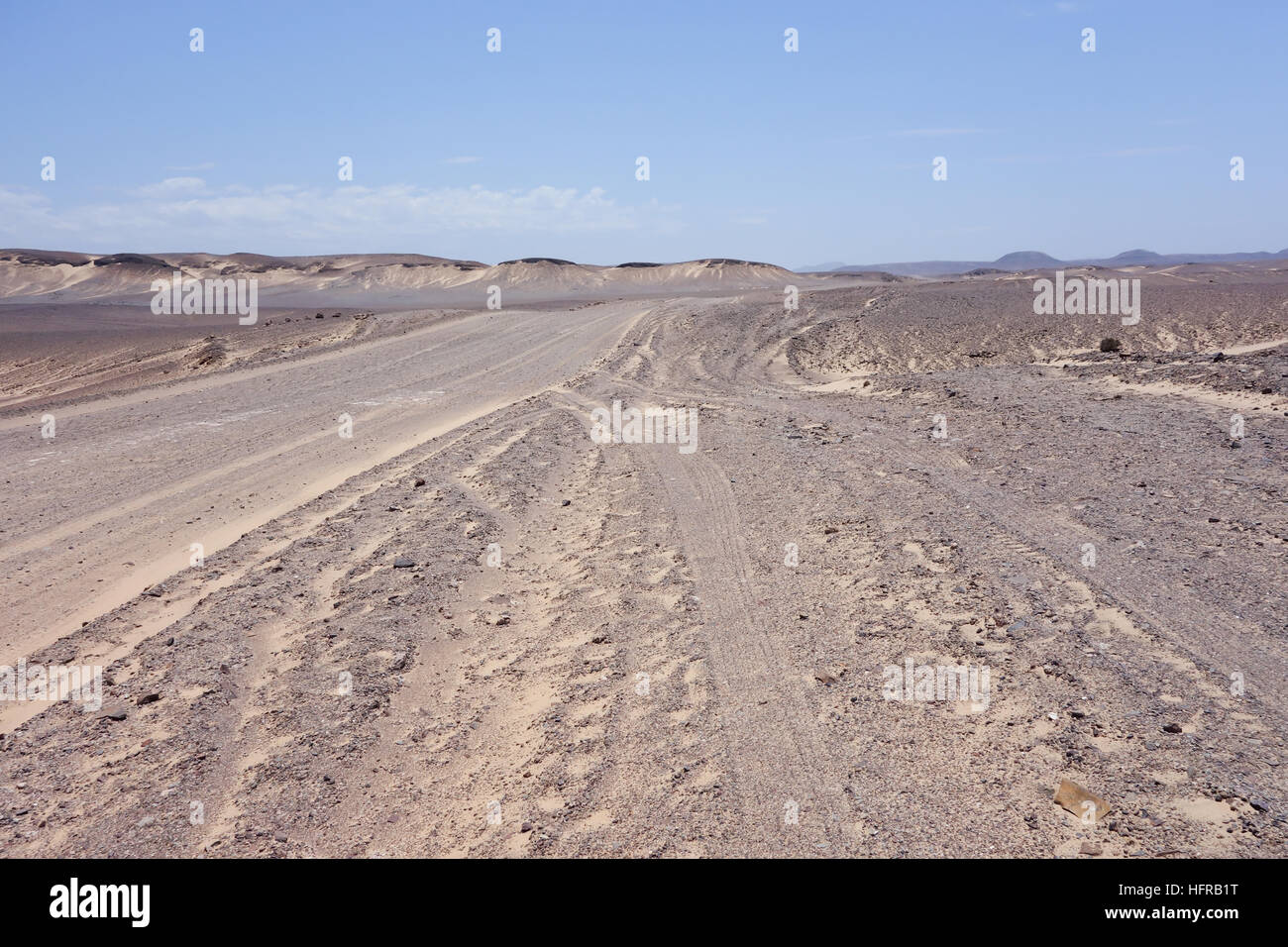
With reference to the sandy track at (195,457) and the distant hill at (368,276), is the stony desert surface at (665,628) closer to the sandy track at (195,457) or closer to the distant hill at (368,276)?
the sandy track at (195,457)

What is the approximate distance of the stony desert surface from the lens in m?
4.15

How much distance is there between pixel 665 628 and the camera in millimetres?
6273

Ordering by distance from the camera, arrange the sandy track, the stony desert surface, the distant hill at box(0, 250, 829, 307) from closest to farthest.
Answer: the stony desert surface < the sandy track < the distant hill at box(0, 250, 829, 307)

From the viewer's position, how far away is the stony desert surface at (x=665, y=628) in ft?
13.6

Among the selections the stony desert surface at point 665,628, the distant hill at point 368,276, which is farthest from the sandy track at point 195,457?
the distant hill at point 368,276

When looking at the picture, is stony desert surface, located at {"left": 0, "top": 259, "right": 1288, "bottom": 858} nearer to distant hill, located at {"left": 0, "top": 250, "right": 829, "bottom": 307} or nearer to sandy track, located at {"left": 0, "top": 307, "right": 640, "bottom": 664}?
sandy track, located at {"left": 0, "top": 307, "right": 640, "bottom": 664}

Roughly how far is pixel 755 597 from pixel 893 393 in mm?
10534

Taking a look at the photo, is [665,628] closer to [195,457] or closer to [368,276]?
[195,457]

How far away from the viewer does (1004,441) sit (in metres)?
11.2

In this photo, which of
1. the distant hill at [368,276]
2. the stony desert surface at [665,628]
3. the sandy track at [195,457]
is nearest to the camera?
the stony desert surface at [665,628]

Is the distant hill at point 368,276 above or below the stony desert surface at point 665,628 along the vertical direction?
above

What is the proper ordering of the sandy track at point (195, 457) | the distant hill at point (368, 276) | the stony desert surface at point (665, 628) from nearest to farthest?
the stony desert surface at point (665, 628), the sandy track at point (195, 457), the distant hill at point (368, 276)

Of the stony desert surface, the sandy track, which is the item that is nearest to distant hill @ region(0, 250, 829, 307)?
the sandy track
